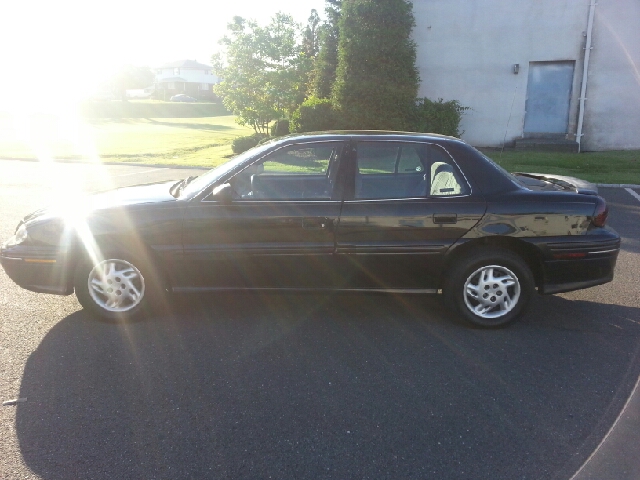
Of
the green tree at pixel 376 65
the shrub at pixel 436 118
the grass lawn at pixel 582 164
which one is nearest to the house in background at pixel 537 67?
the grass lawn at pixel 582 164

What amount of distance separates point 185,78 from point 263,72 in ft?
323

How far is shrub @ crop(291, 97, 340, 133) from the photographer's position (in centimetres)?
1756

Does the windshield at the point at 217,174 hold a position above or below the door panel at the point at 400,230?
above

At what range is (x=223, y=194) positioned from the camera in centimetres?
446

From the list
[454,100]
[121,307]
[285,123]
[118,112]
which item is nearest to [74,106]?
[118,112]

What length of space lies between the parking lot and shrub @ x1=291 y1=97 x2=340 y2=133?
1292 centimetres

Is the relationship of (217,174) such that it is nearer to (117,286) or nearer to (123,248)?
(123,248)

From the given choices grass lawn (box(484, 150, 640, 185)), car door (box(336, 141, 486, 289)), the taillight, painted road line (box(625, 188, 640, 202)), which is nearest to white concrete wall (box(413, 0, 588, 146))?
grass lawn (box(484, 150, 640, 185))

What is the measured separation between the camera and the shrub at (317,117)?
57.6 feet

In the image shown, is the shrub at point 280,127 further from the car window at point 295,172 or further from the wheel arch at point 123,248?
the wheel arch at point 123,248

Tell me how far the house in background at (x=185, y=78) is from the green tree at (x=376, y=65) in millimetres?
85154

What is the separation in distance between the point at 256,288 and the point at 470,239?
1767 millimetres

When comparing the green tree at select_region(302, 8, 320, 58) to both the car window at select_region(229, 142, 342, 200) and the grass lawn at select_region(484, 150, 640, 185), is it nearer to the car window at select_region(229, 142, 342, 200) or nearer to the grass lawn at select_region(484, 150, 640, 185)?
the grass lawn at select_region(484, 150, 640, 185)

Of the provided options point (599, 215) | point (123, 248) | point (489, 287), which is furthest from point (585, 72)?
point (123, 248)
